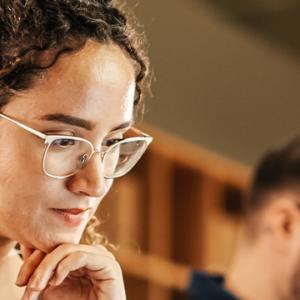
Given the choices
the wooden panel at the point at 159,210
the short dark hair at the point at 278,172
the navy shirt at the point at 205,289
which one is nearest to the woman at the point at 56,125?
the navy shirt at the point at 205,289

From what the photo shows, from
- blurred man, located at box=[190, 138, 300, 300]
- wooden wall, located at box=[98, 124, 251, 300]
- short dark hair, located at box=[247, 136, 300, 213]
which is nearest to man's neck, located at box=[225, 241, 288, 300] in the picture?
blurred man, located at box=[190, 138, 300, 300]

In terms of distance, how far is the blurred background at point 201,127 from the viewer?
15.3 feet

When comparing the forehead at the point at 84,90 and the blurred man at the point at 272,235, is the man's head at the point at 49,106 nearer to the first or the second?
the forehead at the point at 84,90

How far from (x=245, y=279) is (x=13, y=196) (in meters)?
1.28

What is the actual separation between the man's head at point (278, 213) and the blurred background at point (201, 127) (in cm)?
167

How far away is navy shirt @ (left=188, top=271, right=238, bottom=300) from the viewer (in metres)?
2.36

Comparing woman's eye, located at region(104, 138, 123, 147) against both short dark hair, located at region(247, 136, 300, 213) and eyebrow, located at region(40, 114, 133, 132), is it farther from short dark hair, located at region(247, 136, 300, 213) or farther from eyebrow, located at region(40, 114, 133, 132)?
short dark hair, located at region(247, 136, 300, 213)

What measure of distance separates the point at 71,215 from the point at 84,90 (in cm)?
17

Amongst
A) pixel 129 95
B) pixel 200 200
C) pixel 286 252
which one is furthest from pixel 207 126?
pixel 129 95

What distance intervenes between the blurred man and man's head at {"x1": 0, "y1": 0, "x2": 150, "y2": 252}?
1.16 m

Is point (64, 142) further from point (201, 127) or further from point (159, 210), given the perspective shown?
point (201, 127)

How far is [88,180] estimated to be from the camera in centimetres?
146

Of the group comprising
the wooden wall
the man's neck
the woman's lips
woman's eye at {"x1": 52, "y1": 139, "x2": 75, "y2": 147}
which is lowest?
the wooden wall

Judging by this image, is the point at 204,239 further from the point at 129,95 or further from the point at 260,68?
the point at 129,95
